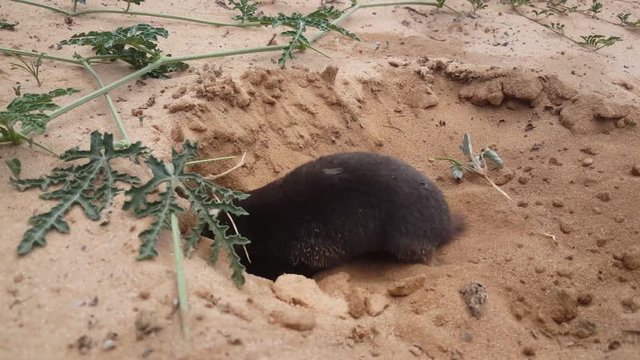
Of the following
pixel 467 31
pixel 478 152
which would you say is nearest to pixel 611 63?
pixel 467 31

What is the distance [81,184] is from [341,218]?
1.46 m

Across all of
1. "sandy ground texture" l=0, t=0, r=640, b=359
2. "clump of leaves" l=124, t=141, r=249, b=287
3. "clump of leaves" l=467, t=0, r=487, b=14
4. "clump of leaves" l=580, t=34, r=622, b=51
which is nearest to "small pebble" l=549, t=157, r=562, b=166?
"sandy ground texture" l=0, t=0, r=640, b=359

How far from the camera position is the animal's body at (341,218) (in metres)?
3.25

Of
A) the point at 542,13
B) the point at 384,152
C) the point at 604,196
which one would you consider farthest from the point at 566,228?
the point at 542,13

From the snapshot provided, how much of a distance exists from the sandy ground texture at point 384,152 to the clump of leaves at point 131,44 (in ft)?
0.42

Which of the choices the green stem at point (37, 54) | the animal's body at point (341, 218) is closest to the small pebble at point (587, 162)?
the animal's body at point (341, 218)

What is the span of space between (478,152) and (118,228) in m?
2.79

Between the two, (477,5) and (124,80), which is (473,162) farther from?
(124,80)

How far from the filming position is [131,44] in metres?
3.74

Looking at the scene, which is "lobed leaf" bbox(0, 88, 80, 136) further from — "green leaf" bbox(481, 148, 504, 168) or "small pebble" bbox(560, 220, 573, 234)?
"small pebble" bbox(560, 220, 573, 234)

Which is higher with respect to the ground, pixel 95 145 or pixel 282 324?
pixel 95 145

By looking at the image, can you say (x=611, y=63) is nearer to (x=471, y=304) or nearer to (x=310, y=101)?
(x=310, y=101)

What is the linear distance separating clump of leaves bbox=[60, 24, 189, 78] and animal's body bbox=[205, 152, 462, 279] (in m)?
1.38

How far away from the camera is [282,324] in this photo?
2281mm
